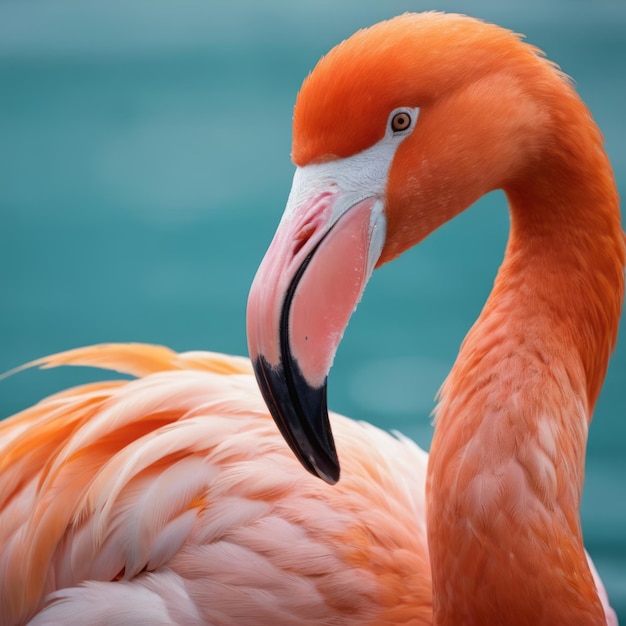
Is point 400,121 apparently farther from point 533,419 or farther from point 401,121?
point 533,419

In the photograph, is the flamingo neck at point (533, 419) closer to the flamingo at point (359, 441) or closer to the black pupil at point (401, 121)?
the flamingo at point (359, 441)

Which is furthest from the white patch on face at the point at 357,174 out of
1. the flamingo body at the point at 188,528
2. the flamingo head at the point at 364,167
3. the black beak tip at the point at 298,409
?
the flamingo body at the point at 188,528

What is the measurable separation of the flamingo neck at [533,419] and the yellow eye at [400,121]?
205 mm

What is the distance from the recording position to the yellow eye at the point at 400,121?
111cm

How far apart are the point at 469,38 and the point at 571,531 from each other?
66 cm

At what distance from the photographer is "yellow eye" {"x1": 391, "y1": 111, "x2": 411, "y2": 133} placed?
1.11 metres

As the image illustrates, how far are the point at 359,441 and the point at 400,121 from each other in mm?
630

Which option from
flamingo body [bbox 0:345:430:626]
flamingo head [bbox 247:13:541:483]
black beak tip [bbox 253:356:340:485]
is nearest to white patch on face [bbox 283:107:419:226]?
flamingo head [bbox 247:13:541:483]

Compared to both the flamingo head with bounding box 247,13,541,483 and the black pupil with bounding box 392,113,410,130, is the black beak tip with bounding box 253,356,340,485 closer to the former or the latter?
the flamingo head with bounding box 247,13,541,483

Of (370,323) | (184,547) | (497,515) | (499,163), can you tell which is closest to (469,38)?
(499,163)

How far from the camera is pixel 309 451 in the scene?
3.64ft

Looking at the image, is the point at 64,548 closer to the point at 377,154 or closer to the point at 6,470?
the point at 6,470

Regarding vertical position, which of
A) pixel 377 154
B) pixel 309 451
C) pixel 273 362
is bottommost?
pixel 309 451

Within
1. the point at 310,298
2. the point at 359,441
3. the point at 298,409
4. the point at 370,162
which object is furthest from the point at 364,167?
the point at 359,441
